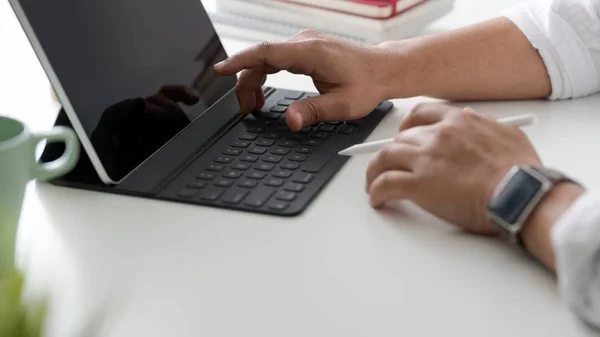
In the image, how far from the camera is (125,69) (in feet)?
3.06

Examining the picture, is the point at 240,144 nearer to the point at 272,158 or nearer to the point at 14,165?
the point at 272,158

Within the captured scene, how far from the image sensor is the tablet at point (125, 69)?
835 mm

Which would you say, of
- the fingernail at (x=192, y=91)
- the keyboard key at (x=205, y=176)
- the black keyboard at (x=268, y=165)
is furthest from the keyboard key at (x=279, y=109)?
the keyboard key at (x=205, y=176)

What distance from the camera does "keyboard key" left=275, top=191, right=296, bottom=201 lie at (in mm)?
835

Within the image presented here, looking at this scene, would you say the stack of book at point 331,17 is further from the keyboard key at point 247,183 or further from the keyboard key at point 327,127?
the keyboard key at point 247,183

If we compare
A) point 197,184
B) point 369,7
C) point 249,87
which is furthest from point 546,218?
point 369,7

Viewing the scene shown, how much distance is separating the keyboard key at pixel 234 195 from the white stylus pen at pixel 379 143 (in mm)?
143

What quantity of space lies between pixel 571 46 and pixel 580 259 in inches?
20.2

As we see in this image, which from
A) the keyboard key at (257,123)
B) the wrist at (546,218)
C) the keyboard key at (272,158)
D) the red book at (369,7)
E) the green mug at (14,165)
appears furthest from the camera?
the red book at (369,7)

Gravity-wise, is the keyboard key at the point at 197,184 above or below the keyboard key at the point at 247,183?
above

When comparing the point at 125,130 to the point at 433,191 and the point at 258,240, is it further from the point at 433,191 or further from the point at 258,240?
the point at 433,191

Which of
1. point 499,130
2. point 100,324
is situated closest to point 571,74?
point 499,130

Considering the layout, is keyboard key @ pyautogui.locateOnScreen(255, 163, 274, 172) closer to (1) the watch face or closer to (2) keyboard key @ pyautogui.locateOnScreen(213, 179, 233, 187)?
(2) keyboard key @ pyautogui.locateOnScreen(213, 179, 233, 187)

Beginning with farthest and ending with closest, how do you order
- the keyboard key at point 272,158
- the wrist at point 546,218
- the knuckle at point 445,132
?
1. the keyboard key at point 272,158
2. the knuckle at point 445,132
3. the wrist at point 546,218
